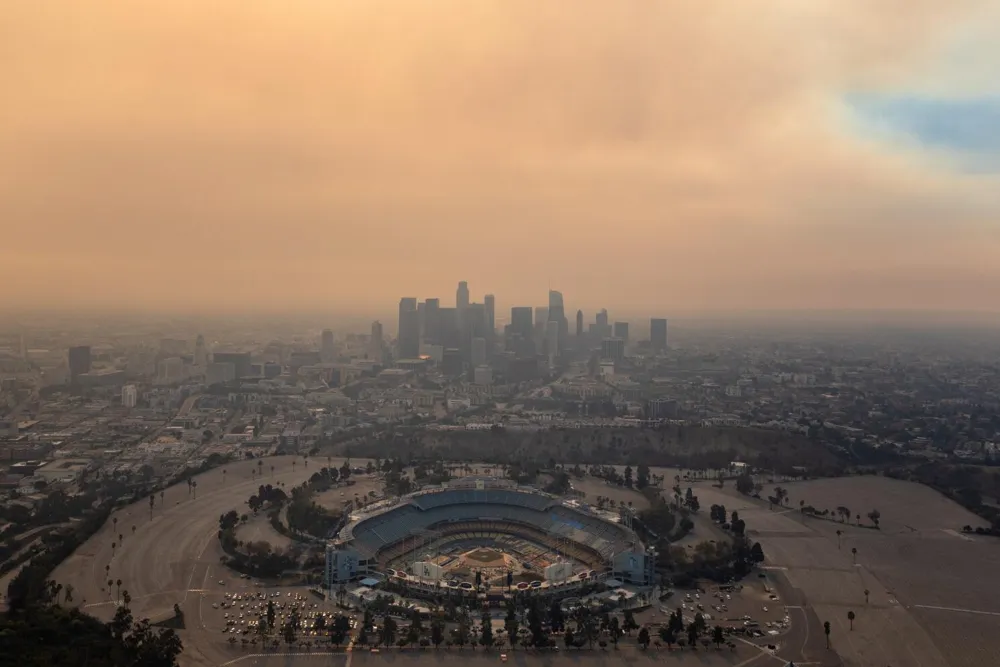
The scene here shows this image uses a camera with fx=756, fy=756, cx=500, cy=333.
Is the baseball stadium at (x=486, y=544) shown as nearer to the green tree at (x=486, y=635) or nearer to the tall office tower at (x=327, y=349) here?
the green tree at (x=486, y=635)

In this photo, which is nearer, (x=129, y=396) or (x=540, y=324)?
(x=129, y=396)

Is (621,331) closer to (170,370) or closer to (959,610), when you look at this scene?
(170,370)

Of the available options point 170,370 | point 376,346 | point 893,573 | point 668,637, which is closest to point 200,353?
point 170,370

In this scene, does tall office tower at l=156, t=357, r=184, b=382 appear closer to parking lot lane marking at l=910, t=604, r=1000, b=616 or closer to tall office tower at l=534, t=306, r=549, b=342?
tall office tower at l=534, t=306, r=549, b=342

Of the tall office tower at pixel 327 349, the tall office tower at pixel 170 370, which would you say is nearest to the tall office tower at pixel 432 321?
the tall office tower at pixel 327 349

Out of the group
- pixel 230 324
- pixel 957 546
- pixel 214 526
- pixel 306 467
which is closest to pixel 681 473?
pixel 957 546

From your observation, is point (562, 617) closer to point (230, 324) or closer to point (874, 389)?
point (874, 389)

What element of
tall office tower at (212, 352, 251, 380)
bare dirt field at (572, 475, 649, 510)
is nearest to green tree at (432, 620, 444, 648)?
bare dirt field at (572, 475, 649, 510)
